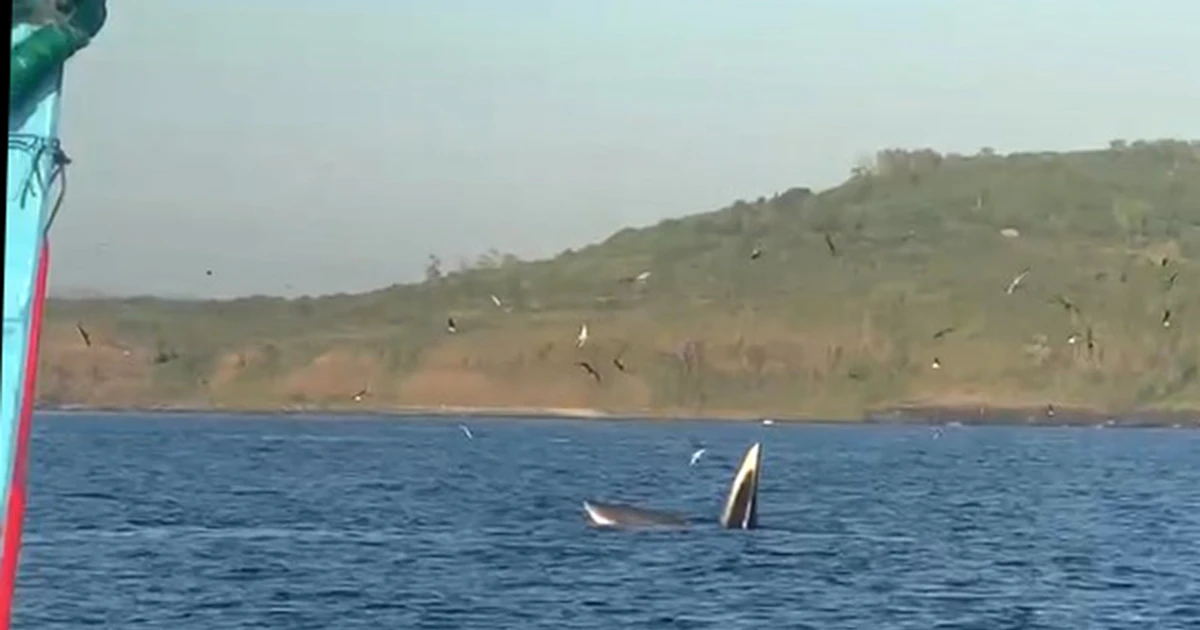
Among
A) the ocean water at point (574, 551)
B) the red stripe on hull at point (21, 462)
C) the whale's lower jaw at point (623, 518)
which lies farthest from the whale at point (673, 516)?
the red stripe on hull at point (21, 462)

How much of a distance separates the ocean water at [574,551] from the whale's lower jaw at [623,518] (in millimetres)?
1049

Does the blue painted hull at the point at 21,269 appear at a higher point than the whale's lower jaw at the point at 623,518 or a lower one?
higher

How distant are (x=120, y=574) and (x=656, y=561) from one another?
43.3ft

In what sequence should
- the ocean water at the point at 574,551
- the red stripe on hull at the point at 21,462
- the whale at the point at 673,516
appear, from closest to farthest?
the red stripe on hull at the point at 21,462 < the ocean water at the point at 574,551 < the whale at the point at 673,516

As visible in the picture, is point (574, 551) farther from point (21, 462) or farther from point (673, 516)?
point (21, 462)

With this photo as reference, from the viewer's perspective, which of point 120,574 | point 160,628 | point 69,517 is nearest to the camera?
point 160,628

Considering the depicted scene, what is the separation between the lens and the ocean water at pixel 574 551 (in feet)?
153

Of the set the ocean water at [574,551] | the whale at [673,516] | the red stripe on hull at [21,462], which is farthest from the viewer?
the whale at [673,516]

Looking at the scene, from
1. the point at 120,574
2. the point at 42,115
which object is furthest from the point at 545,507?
the point at 42,115

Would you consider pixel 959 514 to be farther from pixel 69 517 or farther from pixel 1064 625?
pixel 1064 625

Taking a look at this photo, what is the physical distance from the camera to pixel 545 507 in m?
83.8

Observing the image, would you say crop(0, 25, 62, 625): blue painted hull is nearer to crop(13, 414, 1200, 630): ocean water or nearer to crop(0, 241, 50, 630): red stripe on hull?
crop(0, 241, 50, 630): red stripe on hull

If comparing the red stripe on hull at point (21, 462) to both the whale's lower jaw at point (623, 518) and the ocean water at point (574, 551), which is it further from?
the whale's lower jaw at point (623, 518)

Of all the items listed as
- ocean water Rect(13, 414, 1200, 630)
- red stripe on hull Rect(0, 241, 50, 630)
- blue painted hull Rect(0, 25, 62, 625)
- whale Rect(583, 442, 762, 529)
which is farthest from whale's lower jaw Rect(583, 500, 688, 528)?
blue painted hull Rect(0, 25, 62, 625)
